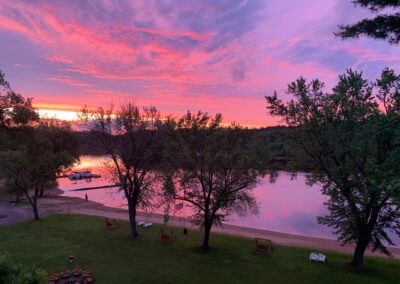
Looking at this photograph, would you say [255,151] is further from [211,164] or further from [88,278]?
[88,278]

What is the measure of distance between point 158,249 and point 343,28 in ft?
73.6

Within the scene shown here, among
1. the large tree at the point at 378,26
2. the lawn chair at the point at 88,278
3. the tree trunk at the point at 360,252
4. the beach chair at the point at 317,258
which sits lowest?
the lawn chair at the point at 88,278

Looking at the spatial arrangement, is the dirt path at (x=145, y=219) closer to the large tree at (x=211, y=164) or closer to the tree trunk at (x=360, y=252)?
the tree trunk at (x=360, y=252)

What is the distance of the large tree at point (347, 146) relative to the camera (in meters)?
20.2

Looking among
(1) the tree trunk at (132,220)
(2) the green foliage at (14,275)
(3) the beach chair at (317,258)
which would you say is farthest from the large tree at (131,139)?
(2) the green foliage at (14,275)

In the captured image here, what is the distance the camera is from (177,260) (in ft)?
79.2

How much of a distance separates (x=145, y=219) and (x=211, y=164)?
882 inches

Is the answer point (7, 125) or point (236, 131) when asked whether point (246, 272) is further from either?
point (7, 125)

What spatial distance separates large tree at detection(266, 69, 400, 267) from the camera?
797 inches

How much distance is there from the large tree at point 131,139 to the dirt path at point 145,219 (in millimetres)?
11262

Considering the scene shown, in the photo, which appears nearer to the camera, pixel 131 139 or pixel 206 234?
pixel 206 234

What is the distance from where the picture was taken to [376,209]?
2116 cm

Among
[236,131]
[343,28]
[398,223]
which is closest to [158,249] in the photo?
[236,131]

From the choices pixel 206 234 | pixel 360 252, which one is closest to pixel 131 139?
pixel 206 234
